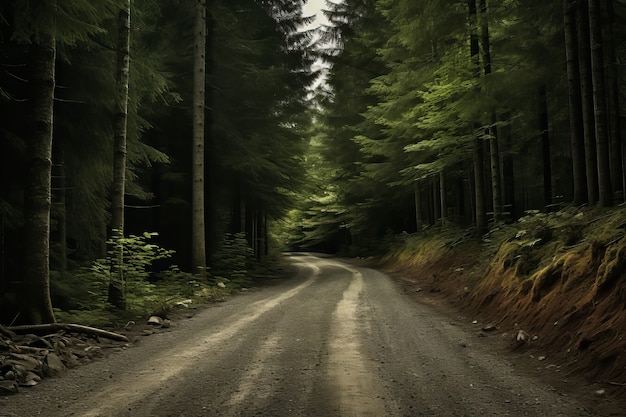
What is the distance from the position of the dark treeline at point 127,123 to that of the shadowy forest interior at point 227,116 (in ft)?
0.17

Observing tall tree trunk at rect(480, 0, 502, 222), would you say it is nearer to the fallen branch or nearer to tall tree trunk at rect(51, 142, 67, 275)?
the fallen branch

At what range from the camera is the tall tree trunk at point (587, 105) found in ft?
31.4

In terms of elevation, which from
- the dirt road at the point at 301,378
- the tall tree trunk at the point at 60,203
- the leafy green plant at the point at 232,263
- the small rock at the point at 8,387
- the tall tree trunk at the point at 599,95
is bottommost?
the dirt road at the point at 301,378

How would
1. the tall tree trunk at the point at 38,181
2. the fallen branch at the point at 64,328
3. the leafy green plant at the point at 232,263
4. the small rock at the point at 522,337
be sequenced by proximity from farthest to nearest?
the leafy green plant at the point at 232,263 < the tall tree trunk at the point at 38,181 < the small rock at the point at 522,337 < the fallen branch at the point at 64,328

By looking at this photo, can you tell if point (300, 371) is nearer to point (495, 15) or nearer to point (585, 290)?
point (585, 290)

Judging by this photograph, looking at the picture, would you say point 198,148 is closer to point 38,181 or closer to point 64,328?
point 38,181

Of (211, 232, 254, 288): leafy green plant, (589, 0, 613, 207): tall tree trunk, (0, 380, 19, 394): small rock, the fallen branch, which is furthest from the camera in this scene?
(211, 232, 254, 288): leafy green plant

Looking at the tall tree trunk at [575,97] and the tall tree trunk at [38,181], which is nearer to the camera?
the tall tree trunk at [38,181]

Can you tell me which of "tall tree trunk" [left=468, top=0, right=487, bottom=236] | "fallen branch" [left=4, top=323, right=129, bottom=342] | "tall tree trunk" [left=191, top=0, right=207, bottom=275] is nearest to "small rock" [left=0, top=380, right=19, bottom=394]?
"fallen branch" [left=4, top=323, right=129, bottom=342]

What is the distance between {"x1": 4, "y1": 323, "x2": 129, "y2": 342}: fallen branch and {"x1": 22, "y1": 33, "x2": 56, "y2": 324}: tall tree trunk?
0.28 meters

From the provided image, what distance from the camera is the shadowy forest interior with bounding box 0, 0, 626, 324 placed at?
8.10m

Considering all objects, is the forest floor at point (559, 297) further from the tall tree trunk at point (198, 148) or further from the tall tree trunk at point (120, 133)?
the tall tree trunk at point (120, 133)

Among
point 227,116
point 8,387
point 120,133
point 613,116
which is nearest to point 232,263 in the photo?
point 227,116

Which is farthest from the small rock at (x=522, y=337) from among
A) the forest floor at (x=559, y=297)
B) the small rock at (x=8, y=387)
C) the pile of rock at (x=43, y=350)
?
the small rock at (x=8, y=387)
